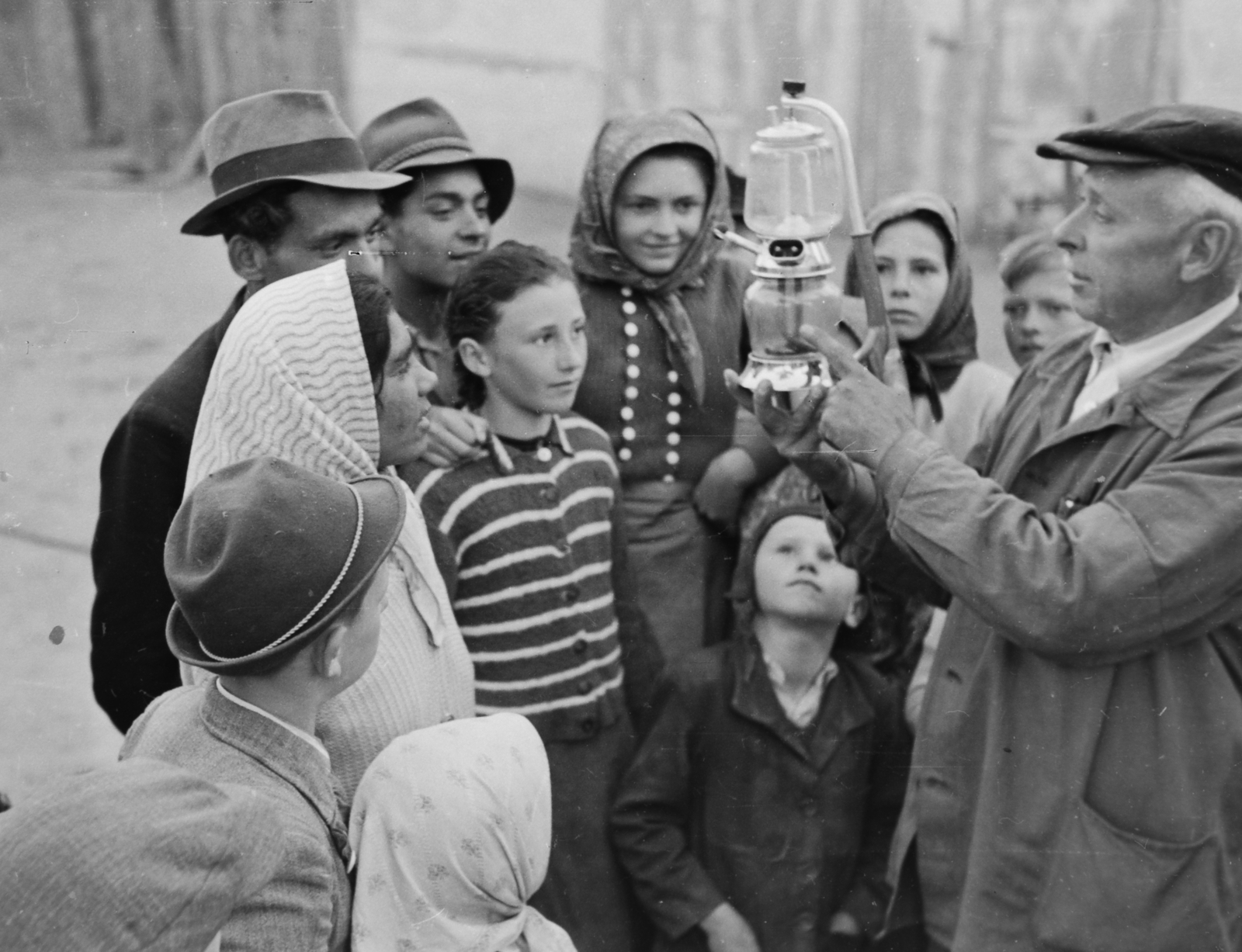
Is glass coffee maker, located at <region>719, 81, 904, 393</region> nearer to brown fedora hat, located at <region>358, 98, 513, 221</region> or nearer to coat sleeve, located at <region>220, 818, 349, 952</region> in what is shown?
brown fedora hat, located at <region>358, 98, 513, 221</region>

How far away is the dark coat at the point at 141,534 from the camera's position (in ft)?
8.21

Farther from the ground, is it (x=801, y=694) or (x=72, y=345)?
(x=72, y=345)

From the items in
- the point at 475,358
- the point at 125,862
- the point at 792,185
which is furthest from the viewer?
the point at 475,358

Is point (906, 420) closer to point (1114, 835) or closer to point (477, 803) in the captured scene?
point (1114, 835)

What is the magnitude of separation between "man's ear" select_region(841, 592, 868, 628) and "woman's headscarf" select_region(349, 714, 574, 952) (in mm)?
1428

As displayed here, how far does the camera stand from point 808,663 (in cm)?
311

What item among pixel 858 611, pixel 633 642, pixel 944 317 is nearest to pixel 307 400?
pixel 633 642

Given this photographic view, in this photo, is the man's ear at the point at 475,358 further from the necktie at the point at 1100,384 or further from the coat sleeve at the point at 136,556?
the necktie at the point at 1100,384

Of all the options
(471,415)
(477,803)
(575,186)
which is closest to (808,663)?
(471,415)

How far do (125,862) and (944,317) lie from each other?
2.64 m

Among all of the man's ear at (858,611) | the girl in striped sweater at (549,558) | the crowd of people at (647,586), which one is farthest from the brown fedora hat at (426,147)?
the man's ear at (858,611)

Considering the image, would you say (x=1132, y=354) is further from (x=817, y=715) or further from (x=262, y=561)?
(x=262, y=561)

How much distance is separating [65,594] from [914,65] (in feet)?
10.3

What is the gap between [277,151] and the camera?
281 cm
